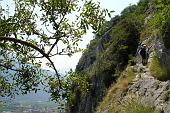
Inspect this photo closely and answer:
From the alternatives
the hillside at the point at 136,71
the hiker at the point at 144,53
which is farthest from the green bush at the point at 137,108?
the hiker at the point at 144,53

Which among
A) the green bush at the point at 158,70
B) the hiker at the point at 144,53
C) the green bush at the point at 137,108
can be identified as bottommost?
the green bush at the point at 137,108

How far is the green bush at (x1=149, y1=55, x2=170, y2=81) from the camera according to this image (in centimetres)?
1891

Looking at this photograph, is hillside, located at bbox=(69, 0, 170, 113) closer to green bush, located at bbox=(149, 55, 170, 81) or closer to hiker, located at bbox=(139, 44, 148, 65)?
green bush, located at bbox=(149, 55, 170, 81)

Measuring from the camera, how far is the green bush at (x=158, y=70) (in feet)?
62.0

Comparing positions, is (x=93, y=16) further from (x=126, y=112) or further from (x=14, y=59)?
(x=126, y=112)

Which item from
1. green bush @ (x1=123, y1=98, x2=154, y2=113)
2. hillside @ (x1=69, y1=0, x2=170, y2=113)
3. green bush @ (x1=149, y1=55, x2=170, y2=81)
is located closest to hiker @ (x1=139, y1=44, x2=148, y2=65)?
hillside @ (x1=69, y1=0, x2=170, y2=113)

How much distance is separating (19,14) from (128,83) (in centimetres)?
1344

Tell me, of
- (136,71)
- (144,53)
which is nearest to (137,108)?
(136,71)

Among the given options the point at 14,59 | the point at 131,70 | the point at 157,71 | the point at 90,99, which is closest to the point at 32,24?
the point at 14,59

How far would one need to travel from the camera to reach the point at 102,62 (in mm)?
41594

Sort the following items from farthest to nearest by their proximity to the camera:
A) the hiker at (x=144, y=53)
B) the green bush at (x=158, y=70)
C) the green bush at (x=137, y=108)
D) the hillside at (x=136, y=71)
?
the hiker at (x=144, y=53) → the green bush at (x=158, y=70) → the hillside at (x=136, y=71) → the green bush at (x=137, y=108)

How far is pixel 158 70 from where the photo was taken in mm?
20516

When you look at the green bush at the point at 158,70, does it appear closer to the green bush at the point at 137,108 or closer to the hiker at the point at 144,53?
the green bush at the point at 137,108

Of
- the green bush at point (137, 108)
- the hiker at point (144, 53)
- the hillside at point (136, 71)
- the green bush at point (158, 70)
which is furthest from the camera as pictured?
the hiker at point (144, 53)
